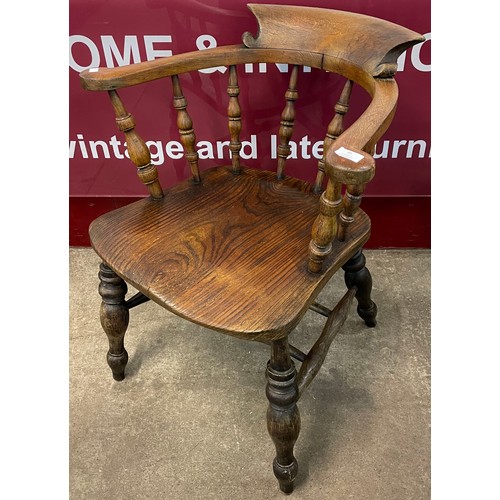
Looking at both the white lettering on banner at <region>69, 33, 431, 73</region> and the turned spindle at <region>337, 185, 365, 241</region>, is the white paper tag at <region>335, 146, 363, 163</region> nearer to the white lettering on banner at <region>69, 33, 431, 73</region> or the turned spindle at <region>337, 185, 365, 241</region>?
the turned spindle at <region>337, 185, 365, 241</region>

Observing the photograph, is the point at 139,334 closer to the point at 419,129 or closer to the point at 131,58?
the point at 131,58

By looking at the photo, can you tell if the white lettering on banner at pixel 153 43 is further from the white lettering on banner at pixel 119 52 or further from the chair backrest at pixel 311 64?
the chair backrest at pixel 311 64

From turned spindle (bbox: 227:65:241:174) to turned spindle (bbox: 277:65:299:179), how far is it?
0.11 metres

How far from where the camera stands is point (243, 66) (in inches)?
55.7

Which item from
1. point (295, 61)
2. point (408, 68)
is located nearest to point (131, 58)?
point (295, 61)

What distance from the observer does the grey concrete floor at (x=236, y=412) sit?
1215mm

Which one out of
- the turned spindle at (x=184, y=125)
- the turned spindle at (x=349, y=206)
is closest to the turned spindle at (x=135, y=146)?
the turned spindle at (x=184, y=125)

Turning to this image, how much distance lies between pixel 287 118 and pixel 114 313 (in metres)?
0.67

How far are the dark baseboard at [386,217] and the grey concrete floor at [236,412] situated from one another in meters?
0.20

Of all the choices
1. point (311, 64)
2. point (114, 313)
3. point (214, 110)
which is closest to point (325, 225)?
point (311, 64)

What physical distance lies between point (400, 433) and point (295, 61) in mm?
994

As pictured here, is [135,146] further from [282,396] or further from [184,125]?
[282,396]

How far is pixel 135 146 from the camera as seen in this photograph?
1.12m

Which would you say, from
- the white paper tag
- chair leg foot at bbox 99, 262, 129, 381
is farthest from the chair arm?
chair leg foot at bbox 99, 262, 129, 381
